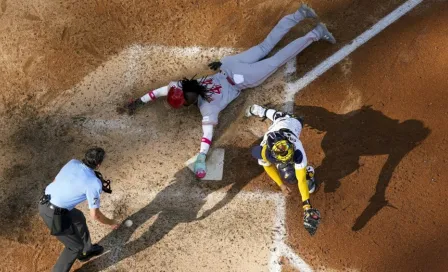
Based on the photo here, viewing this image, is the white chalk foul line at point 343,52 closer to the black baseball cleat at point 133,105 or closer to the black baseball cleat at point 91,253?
the black baseball cleat at point 133,105

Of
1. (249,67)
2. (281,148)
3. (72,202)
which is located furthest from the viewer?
(249,67)

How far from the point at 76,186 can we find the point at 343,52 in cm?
479

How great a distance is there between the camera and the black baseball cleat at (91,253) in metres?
6.57

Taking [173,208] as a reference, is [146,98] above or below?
above

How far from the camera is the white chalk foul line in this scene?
762 cm

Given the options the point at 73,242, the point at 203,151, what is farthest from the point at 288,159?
the point at 73,242

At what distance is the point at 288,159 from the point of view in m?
5.96

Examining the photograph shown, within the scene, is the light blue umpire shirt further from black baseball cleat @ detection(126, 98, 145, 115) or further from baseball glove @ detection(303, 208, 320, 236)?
baseball glove @ detection(303, 208, 320, 236)

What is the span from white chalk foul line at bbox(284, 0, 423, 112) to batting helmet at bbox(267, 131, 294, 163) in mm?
1506

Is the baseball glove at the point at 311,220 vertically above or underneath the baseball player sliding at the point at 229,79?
underneath

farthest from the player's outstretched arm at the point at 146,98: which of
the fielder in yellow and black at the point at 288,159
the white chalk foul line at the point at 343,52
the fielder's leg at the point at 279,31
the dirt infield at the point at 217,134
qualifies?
the white chalk foul line at the point at 343,52

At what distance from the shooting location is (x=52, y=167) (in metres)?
7.31

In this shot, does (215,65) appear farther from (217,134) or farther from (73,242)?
(73,242)

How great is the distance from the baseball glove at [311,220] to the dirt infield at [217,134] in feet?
1.69
